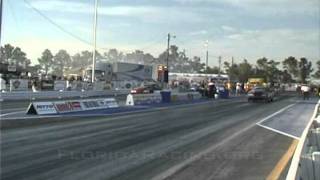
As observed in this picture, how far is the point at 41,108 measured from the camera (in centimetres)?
2625

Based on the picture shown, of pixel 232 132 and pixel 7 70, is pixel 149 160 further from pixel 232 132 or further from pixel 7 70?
pixel 7 70

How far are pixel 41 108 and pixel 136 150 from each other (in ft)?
40.6

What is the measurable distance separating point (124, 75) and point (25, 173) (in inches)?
3476

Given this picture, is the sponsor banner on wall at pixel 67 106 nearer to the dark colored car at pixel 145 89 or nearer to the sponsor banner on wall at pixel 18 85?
the sponsor banner on wall at pixel 18 85

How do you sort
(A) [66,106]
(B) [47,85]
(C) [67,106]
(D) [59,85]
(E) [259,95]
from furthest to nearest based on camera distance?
(D) [59,85], (B) [47,85], (E) [259,95], (C) [67,106], (A) [66,106]

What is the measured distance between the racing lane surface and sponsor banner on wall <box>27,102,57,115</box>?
3012mm

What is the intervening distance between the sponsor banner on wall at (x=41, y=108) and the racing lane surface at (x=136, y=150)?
3012 millimetres

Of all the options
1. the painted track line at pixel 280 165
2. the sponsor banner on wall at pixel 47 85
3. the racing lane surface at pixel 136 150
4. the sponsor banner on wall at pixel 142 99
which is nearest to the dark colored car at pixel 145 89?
the sponsor banner on wall at pixel 47 85

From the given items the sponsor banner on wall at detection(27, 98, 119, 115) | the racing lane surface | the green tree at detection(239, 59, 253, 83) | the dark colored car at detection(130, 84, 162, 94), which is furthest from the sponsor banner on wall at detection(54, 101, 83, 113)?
the green tree at detection(239, 59, 253, 83)

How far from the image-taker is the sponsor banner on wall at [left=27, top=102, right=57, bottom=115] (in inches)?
1021

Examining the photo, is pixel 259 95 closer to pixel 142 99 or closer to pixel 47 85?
pixel 142 99

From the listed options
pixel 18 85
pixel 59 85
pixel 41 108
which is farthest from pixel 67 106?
pixel 59 85

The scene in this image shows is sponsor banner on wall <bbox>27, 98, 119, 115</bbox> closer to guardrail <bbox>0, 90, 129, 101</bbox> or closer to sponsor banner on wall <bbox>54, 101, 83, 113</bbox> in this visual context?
sponsor banner on wall <bbox>54, 101, 83, 113</bbox>

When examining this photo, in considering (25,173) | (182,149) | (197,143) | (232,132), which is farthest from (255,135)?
(25,173)
